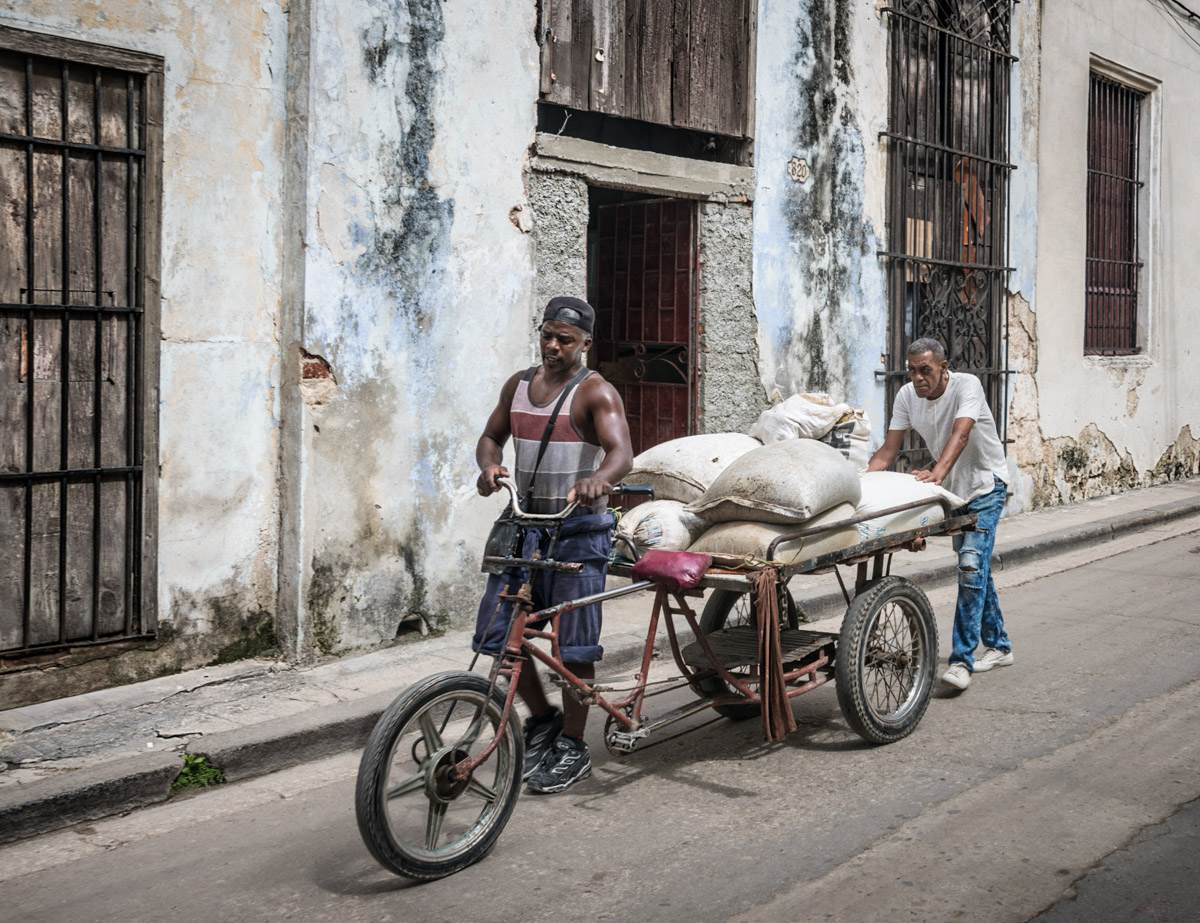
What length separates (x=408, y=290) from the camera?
639 cm

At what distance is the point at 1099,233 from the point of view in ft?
42.5

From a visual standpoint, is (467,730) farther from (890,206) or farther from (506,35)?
(890,206)

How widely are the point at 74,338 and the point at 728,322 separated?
14.5 feet

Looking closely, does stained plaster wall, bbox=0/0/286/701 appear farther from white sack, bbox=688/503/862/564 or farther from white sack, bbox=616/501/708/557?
white sack, bbox=688/503/862/564

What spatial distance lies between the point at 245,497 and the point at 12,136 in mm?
1899

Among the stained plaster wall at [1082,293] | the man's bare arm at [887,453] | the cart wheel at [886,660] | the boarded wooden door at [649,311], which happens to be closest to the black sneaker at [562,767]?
the cart wheel at [886,660]

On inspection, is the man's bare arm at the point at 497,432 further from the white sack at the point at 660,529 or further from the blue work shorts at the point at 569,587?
the white sack at the point at 660,529

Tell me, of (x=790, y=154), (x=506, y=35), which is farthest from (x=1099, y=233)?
(x=506, y=35)

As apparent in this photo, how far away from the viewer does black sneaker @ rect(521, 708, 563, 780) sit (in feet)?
14.7

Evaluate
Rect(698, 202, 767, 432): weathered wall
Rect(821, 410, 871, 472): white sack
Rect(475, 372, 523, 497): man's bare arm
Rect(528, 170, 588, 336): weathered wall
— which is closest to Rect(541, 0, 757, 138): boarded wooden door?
Rect(528, 170, 588, 336): weathered wall

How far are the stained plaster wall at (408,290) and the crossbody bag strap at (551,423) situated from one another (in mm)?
1947

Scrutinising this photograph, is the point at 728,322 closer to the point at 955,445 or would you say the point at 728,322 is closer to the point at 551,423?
the point at 955,445

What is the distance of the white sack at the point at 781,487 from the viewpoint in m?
4.59

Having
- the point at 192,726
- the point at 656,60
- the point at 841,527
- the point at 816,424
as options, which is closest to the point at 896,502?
the point at 841,527
